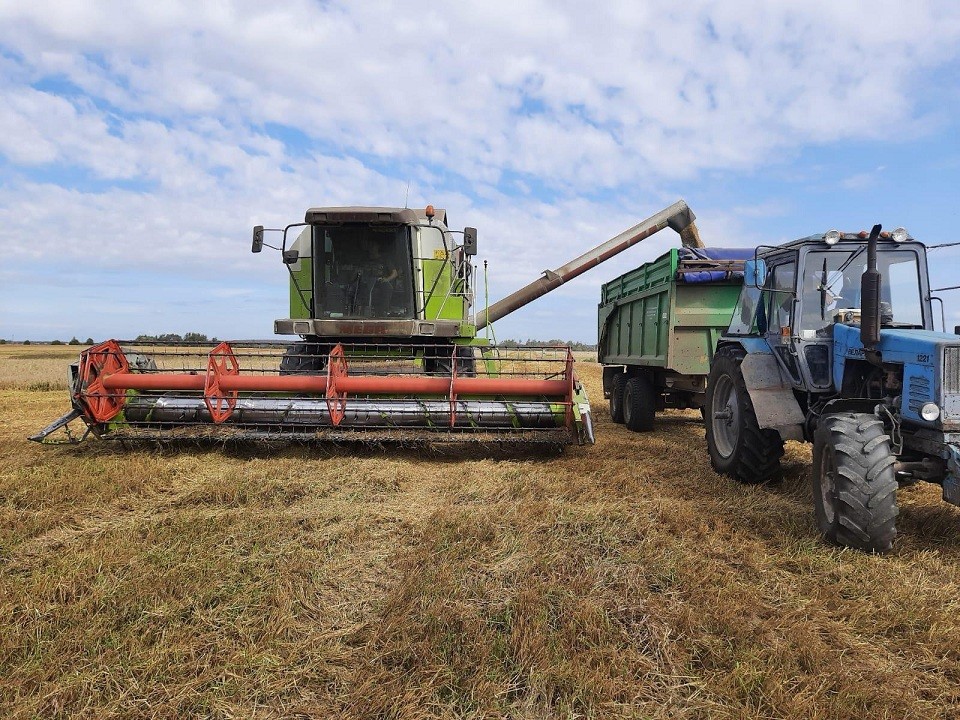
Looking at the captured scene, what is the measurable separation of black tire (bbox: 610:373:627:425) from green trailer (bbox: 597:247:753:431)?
73 millimetres

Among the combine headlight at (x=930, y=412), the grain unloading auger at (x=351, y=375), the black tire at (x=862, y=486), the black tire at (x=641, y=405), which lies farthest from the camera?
the black tire at (x=641, y=405)

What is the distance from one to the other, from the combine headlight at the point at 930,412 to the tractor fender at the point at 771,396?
1.05 meters

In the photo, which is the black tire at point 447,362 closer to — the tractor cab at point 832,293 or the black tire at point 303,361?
the black tire at point 303,361

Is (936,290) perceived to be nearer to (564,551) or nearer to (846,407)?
(846,407)

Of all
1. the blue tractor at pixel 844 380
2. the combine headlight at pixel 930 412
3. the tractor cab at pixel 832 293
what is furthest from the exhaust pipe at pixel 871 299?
the tractor cab at pixel 832 293

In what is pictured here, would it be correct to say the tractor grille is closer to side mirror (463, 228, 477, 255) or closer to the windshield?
the windshield

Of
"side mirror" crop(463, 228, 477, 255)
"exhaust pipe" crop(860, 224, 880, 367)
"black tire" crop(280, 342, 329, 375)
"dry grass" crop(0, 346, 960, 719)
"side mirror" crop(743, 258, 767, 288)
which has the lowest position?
"dry grass" crop(0, 346, 960, 719)

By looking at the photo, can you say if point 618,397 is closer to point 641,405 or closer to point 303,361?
point 641,405

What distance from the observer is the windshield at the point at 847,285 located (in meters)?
4.71

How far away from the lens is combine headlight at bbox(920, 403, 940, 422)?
3.50 m

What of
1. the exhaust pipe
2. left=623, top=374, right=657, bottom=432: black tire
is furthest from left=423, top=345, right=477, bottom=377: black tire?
the exhaust pipe

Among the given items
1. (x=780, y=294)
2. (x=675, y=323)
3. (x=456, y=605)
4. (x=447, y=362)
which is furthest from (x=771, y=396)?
(x=447, y=362)

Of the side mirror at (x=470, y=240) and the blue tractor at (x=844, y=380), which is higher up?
the side mirror at (x=470, y=240)

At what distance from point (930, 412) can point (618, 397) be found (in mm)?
6383
